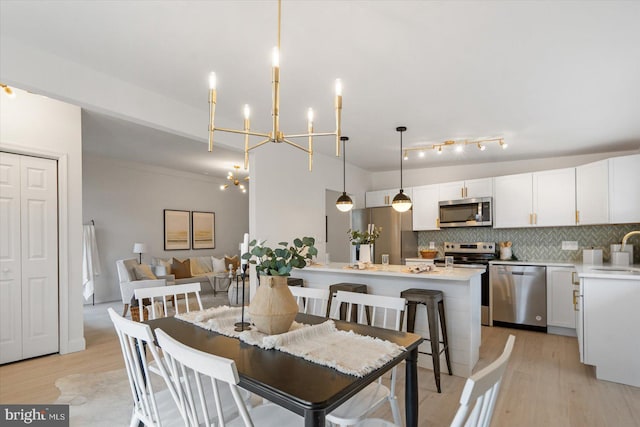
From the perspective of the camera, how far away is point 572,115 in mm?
3615

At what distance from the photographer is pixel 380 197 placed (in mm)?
6535

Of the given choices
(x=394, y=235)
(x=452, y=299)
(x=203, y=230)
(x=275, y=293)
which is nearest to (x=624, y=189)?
(x=452, y=299)

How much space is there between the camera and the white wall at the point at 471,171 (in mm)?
5316

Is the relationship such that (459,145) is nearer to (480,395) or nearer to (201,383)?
(480,395)

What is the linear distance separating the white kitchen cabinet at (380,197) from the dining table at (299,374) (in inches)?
184

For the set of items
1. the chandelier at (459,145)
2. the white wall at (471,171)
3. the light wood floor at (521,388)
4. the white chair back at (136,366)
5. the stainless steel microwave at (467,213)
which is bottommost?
the light wood floor at (521,388)

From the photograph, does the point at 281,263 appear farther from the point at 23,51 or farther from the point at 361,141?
the point at 361,141

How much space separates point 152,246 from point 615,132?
8095 millimetres

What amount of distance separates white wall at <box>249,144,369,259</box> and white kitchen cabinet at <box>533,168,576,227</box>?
3.05m

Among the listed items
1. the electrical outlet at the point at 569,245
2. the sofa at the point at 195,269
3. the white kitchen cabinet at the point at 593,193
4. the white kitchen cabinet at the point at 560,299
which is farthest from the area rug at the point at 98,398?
the electrical outlet at the point at 569,245

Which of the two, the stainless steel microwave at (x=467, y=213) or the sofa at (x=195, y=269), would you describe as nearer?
the stainless steel microwave at (x=467, y=213)

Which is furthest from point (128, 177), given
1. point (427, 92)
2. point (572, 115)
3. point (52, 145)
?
point (572, 115)

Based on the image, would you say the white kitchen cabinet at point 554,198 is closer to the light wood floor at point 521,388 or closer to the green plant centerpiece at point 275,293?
the light wood floor at point 521,388

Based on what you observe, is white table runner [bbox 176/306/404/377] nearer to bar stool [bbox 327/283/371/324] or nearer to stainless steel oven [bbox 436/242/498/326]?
bar stool [bbox 327/283/371/324]
